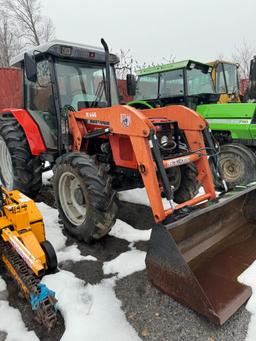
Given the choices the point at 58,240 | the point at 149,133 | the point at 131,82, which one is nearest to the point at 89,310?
the point at 58,240

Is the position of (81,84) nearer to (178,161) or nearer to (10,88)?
(178,161)

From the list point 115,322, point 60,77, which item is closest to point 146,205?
point 60,77

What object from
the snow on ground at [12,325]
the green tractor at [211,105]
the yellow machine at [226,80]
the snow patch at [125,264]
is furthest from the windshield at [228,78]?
the snow on ground at [12,325]

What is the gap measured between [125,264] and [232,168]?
A: 3.45 meters

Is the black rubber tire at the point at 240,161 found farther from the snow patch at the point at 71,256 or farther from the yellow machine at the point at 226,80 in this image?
the snow patch at the point at 71,256

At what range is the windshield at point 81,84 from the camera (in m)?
3.95

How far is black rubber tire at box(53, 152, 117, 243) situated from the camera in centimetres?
315

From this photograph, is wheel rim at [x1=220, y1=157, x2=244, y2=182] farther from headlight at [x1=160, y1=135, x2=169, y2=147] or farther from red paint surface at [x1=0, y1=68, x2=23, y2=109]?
red paint surface at [x1=0, y1=68, x2=23, y2=109]

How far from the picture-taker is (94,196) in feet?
10.3

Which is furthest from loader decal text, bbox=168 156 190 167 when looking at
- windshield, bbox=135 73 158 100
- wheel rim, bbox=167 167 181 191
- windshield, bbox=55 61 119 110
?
windshield, bbox=135 73 158 100

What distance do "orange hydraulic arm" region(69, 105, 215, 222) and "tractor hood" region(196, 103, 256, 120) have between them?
2307 millimetres

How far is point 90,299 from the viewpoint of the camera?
8.38ft

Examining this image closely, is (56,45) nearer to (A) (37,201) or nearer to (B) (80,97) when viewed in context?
(B) (80,97)

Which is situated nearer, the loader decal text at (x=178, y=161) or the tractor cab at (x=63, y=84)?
the loader decal text at (x=178, y=161)
